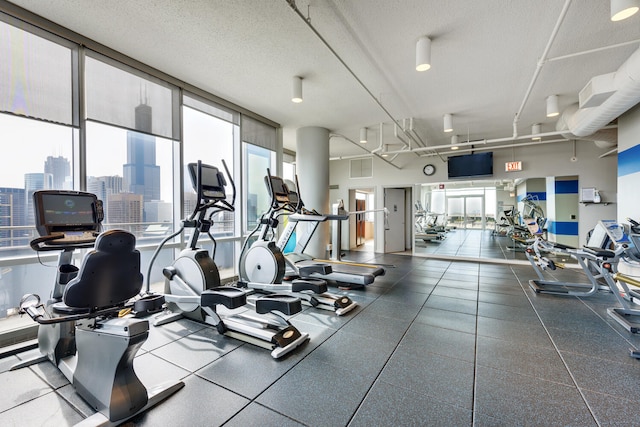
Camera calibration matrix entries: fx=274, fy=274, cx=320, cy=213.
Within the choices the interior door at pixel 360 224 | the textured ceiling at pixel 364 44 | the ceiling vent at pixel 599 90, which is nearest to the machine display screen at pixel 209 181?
the textured ceiling at pixel 364 44

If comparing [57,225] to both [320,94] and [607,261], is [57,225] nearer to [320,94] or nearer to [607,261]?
[320,94]

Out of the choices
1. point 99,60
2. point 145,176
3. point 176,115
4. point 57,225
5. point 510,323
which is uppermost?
point 99,60

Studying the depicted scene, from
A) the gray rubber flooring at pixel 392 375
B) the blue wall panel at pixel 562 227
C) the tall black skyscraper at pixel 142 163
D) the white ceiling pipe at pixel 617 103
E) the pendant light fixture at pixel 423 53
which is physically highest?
the pendant light fixture at pixel 423 53

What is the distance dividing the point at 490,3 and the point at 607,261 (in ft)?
12.0

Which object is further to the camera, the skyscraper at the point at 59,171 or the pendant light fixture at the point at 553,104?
the pendant light fixture at the point at 553,104

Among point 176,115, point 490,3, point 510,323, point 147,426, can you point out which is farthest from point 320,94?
point 147,426

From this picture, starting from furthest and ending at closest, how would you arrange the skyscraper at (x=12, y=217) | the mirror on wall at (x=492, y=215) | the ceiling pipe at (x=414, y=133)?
the mirror on wall at (x=492, y=215) < the ceiling pipe at (x=414, y=133) < the skyscraper at (x=12, y=217)

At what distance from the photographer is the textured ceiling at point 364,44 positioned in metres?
2.83

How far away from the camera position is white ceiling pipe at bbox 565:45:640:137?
10.6 ft

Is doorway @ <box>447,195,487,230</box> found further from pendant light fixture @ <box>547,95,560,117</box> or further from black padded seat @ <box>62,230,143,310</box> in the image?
black padded seat @ <box>62,230,143,310</box>

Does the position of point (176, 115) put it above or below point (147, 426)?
above

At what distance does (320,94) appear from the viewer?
484cm

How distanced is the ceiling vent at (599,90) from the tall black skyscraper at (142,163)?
6.25 m

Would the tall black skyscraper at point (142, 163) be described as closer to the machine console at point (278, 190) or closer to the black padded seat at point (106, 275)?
the machine console at point (278, 190)
